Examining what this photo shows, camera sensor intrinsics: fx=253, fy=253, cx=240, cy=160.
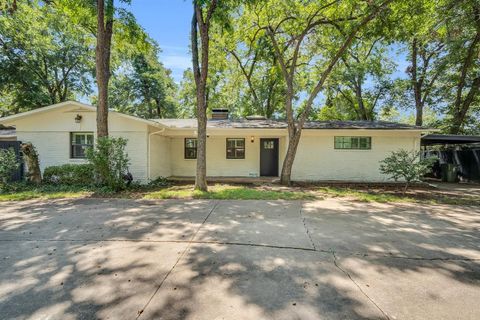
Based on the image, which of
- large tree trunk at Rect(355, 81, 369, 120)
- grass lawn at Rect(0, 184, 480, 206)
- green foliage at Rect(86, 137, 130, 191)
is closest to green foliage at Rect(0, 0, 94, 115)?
green foliage at Rect(86, 137, 130, 191)

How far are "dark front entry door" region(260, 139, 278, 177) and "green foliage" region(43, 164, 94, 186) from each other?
309 inches

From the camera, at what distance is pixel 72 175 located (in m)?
9.76

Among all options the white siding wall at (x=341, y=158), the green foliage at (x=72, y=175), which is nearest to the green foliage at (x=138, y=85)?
the green foliage at (x=72, y=175)

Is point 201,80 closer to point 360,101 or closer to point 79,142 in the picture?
point 79,142

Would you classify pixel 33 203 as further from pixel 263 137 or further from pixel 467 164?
pixel 467 164

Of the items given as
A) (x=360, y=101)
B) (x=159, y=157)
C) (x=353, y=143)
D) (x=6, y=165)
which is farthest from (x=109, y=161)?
(x=360, y=101)

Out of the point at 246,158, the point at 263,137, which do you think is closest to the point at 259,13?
the point at 263,137

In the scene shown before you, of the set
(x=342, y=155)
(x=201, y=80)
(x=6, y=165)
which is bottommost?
(x=6, y=165)

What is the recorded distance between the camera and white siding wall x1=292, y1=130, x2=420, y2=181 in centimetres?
1217

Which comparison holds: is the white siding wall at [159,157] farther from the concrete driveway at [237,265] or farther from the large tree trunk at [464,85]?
the large tree trunk at [464,85]

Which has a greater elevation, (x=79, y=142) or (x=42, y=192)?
(x=79, y=142)

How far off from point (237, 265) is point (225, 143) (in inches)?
403

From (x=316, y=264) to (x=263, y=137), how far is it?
10189mm

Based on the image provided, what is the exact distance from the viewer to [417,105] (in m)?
18.7
